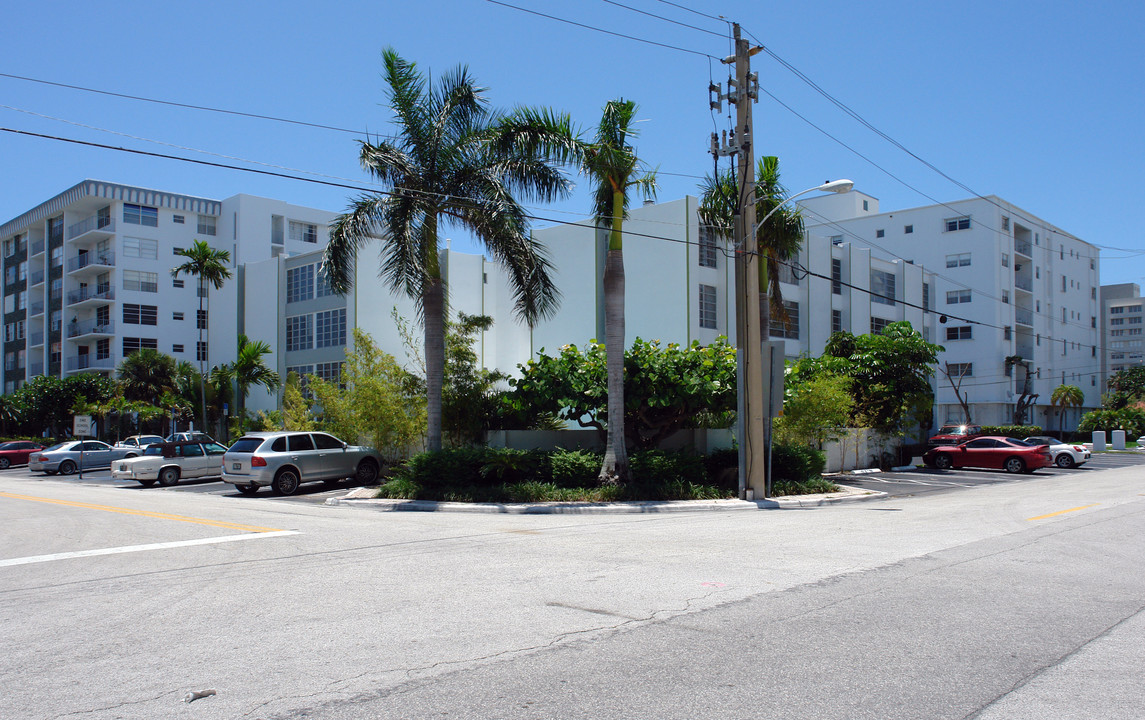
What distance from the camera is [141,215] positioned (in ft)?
200

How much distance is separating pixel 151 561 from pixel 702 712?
8.14m

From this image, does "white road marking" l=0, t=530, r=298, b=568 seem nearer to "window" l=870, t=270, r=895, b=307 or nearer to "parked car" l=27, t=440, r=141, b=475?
"parked car" l=27, t=440, r=141, b=475

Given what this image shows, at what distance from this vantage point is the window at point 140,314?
195 feet

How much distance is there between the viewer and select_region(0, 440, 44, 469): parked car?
42.2m

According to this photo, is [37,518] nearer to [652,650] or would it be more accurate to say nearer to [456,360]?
[456,360]

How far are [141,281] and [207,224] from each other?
6.35m

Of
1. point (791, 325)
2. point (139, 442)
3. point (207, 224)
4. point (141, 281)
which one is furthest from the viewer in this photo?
point (207, 224)

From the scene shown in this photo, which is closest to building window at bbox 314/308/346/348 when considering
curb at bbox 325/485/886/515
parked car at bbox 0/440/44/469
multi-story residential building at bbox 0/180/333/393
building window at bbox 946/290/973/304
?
parked car at bbox 0/440/44/469

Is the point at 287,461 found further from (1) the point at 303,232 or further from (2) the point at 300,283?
(1) the point at 303,232

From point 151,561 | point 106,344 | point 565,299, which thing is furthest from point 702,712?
point 106,344

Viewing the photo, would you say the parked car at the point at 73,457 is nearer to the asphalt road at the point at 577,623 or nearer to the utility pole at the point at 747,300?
the asphalt road at the point at 577,623

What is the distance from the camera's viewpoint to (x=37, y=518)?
16.3 m

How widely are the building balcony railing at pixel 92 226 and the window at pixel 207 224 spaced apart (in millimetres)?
5690

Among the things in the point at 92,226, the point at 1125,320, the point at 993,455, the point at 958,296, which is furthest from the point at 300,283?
the point at 1125,320
